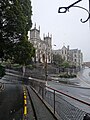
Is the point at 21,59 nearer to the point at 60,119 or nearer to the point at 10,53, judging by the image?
the point at 10,53

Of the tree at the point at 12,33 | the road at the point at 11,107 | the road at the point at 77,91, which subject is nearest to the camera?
the road at the point at 77,91

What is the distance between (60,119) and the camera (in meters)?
8.63

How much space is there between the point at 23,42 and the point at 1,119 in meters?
22.0

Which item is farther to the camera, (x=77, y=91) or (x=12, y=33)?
(x=77, y=91)

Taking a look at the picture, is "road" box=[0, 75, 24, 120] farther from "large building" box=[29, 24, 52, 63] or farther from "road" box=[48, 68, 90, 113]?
"large building" box=[29, 24, 52, 63]

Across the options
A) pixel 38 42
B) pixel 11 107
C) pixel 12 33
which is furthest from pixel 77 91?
pixel 38 42

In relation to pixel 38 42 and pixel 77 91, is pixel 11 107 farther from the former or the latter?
pixel 38 42

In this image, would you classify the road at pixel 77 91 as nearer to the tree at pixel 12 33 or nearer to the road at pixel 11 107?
the road at pixel 11 107

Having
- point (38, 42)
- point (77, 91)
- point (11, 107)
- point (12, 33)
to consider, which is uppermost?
point (38, 42)

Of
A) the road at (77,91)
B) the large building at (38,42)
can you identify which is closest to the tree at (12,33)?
the road at (77,91)

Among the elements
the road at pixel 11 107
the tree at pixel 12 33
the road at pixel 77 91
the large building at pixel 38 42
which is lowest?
the road at pixel 77 91

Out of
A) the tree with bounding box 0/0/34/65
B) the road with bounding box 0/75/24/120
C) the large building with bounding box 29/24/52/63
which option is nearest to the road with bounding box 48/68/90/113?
the road with bounding box 0/75/24/120

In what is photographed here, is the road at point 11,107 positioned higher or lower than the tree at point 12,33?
lower

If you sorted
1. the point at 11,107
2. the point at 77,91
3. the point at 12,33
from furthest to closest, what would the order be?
the point at 77,91
the point at 12,33
the point at 11,107
